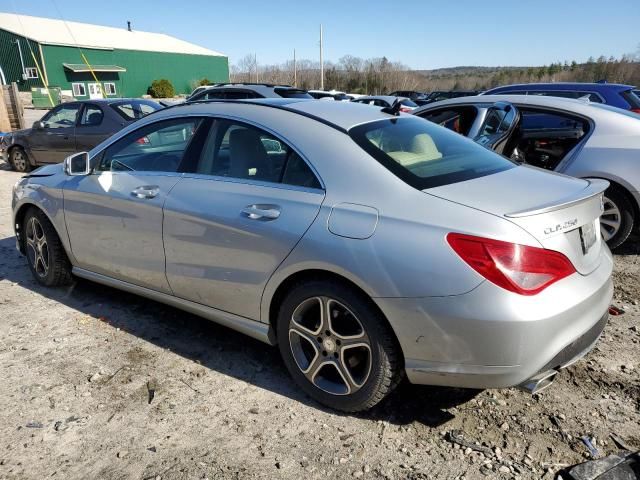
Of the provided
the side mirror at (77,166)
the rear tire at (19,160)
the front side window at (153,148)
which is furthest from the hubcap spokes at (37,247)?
the rear tire at (19,160)

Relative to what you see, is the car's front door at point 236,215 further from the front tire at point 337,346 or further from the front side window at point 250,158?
the front tire at point 337,346

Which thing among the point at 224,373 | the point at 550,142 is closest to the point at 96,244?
the point at 224,373

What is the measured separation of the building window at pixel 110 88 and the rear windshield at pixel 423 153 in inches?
1801

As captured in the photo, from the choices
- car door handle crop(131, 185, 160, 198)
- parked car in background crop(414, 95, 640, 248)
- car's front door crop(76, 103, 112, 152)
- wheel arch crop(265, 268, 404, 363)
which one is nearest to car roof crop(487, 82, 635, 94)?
parked car in background crop(414, 95, 640, 248)

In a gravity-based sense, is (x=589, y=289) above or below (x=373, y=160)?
below

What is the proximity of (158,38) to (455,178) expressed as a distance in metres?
59.0

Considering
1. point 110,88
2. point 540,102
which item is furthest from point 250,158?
point 110,88

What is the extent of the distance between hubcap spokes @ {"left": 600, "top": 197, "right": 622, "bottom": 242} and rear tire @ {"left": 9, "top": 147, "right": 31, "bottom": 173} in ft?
35.5

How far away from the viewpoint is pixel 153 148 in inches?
150

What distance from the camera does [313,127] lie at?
2939mm

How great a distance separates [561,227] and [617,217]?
3277 millimetres

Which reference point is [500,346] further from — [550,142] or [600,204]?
[550,142]

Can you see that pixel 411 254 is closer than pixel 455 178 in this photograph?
Yes

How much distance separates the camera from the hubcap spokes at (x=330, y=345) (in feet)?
8.59
